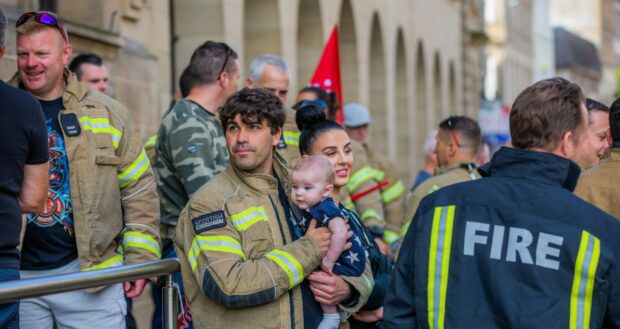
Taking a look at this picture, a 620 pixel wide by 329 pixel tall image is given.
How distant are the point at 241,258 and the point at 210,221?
0.18 meters

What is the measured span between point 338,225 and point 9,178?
1269mm

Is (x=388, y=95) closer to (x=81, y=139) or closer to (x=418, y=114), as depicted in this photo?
(x=418, y=114)

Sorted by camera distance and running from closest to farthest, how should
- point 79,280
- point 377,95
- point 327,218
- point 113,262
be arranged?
point 79,280, point 327,218, point 113,262, point 377,95

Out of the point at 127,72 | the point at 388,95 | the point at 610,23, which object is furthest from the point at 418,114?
the point at 610,23

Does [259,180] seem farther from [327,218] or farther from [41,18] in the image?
[41,18]

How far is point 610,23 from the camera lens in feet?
274

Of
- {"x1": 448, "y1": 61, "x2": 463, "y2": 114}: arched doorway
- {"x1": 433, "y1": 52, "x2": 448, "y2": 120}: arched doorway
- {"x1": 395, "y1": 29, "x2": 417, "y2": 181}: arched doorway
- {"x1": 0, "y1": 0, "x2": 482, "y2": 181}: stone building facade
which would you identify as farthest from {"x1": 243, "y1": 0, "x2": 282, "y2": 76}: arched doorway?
{"x1": 448, "y1": 61, "x2": 463, "y2": 114}: arched doorway

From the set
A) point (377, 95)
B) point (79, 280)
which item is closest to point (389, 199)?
point (79, 280)

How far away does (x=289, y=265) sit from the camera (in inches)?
147

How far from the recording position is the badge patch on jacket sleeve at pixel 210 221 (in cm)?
375

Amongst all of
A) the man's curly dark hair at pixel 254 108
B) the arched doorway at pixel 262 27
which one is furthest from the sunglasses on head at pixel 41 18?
the arched doorway at pixel 262 27

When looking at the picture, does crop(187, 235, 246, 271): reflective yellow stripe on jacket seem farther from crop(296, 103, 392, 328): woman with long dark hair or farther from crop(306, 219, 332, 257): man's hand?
crop(296, 103, 392, 328): woman with long dark hair

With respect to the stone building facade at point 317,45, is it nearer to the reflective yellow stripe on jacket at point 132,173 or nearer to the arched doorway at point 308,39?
the arched doorway at point 308,39

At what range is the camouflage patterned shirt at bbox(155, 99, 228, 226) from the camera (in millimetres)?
4910
